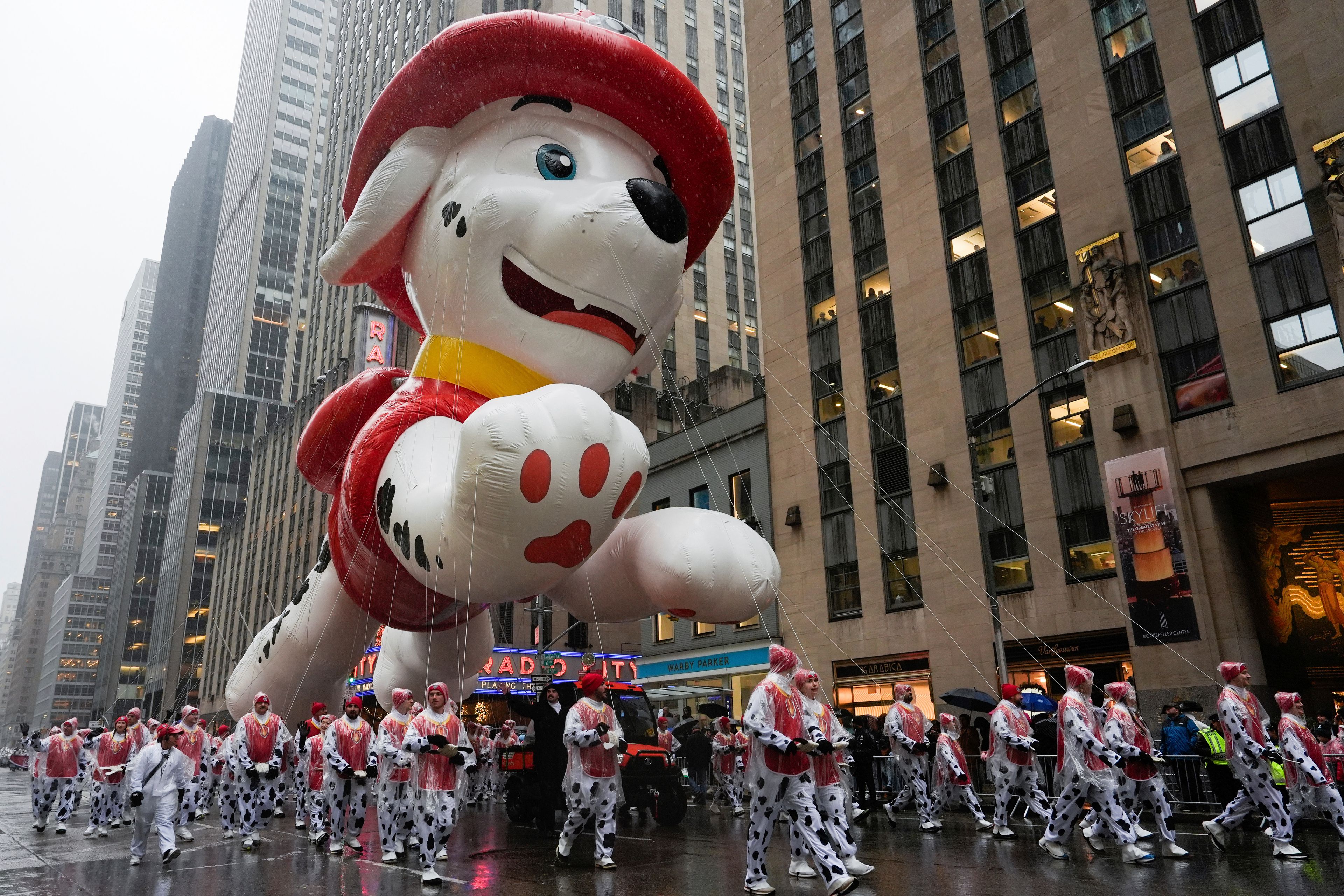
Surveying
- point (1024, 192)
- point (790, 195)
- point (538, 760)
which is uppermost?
point (790, 195)

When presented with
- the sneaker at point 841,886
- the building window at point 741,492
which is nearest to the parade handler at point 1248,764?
the sneaker at point 841,886

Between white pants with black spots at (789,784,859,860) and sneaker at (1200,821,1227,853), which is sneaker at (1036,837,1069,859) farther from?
white pants with black spots at (789,784,859,860)

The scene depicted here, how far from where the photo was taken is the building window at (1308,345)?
1702 cm

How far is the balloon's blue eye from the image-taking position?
5.62m

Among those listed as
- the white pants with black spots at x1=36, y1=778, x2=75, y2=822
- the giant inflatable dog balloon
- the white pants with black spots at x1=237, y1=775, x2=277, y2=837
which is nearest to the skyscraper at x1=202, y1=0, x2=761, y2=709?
the white pants with black spots at x1=36, y1=778, x2=75, y2=822

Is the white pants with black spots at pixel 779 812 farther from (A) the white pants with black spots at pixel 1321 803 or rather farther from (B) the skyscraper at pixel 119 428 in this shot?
(B) the skyscraper at pixel 119 428

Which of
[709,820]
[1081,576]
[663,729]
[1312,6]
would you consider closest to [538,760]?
[709,820]

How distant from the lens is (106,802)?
13.9m

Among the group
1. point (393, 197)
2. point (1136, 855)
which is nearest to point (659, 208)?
point (393, 197)

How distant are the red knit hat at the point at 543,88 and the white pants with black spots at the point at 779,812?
3992 millimetres

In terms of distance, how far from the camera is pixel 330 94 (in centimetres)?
A: 8119

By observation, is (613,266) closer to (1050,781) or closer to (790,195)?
(1050,781)

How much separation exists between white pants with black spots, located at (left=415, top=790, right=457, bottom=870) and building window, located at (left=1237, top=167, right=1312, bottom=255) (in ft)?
62.2

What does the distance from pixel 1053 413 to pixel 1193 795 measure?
10942 millimetres
